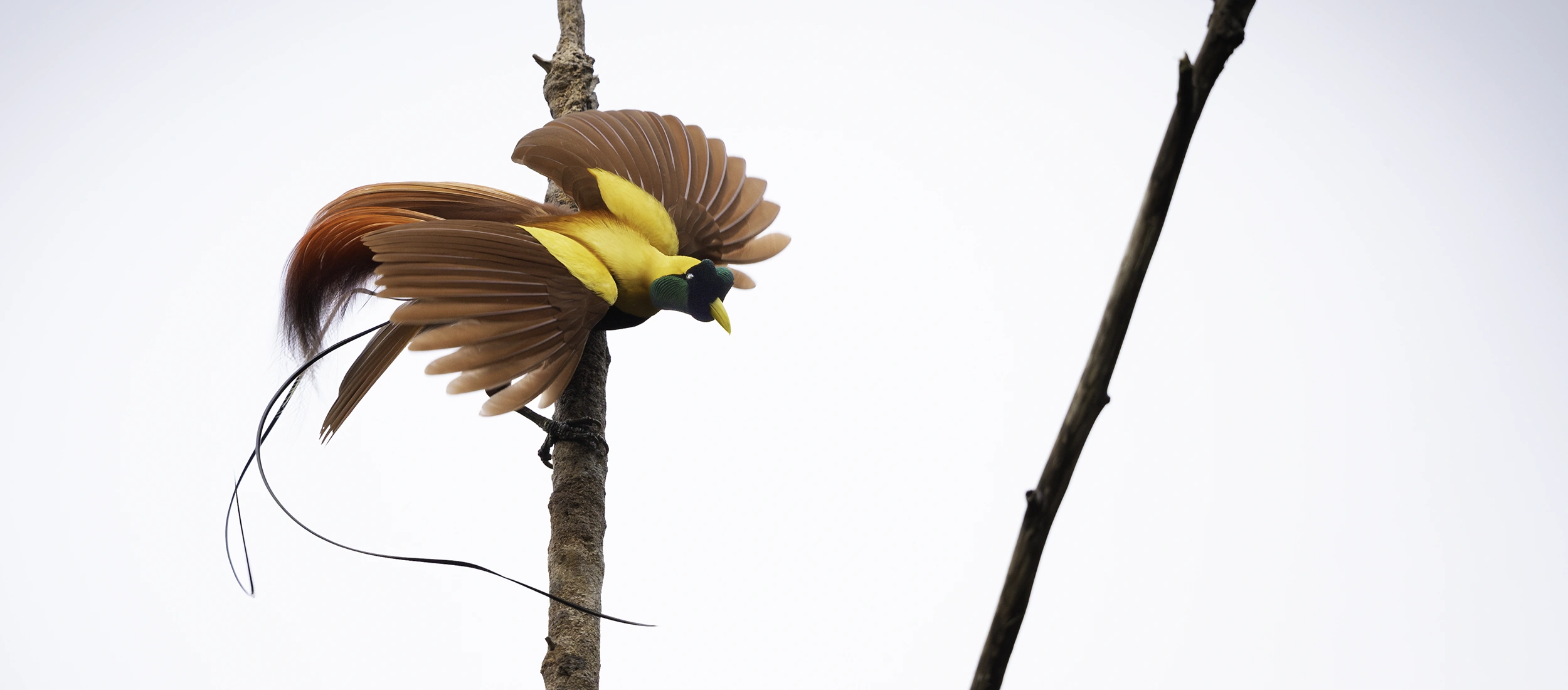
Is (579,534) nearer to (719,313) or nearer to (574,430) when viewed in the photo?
(574,430)

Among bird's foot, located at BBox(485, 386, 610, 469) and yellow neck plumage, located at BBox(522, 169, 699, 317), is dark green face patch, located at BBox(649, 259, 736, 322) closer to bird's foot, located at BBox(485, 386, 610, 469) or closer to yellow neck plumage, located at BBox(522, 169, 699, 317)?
yellow neck plumage, located at BBox(522, 169, 699, 317)

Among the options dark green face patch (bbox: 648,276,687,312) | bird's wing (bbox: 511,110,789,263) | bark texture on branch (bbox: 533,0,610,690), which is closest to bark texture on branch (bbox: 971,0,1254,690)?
bark texture on branch (bbox: 533,0,610,690)

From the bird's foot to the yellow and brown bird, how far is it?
0.48ft

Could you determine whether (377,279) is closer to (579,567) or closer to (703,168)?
(579,567)

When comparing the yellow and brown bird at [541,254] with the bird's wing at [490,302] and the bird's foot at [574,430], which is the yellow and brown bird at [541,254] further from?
the bird's foot at [574,430]

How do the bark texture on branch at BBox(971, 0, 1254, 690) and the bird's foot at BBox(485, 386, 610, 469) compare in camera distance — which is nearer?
the bark texture on branch at BBox(971, 0, 1254, 690)

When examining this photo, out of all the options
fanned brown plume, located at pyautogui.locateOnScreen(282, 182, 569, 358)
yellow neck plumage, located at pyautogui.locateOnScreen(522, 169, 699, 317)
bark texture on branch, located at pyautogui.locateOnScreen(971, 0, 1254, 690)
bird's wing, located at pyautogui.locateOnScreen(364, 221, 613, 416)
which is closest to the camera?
bark texture on branch, located at pyautogui.locateOnScreen(971, 0, 1254, 690)

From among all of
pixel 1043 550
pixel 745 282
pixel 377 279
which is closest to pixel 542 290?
pixel 377 279

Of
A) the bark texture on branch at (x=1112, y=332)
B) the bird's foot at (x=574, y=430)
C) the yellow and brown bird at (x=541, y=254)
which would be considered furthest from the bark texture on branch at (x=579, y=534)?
the bark texture on branch at (x=1112, y=332)

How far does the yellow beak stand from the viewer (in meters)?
1.52

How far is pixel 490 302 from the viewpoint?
1290mm

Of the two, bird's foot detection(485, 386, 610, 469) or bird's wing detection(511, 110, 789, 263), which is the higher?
bird's wing detection(511, 110, 789, 263)

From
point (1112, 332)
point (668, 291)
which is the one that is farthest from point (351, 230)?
point (1112, 332)

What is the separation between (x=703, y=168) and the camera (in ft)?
5.73
